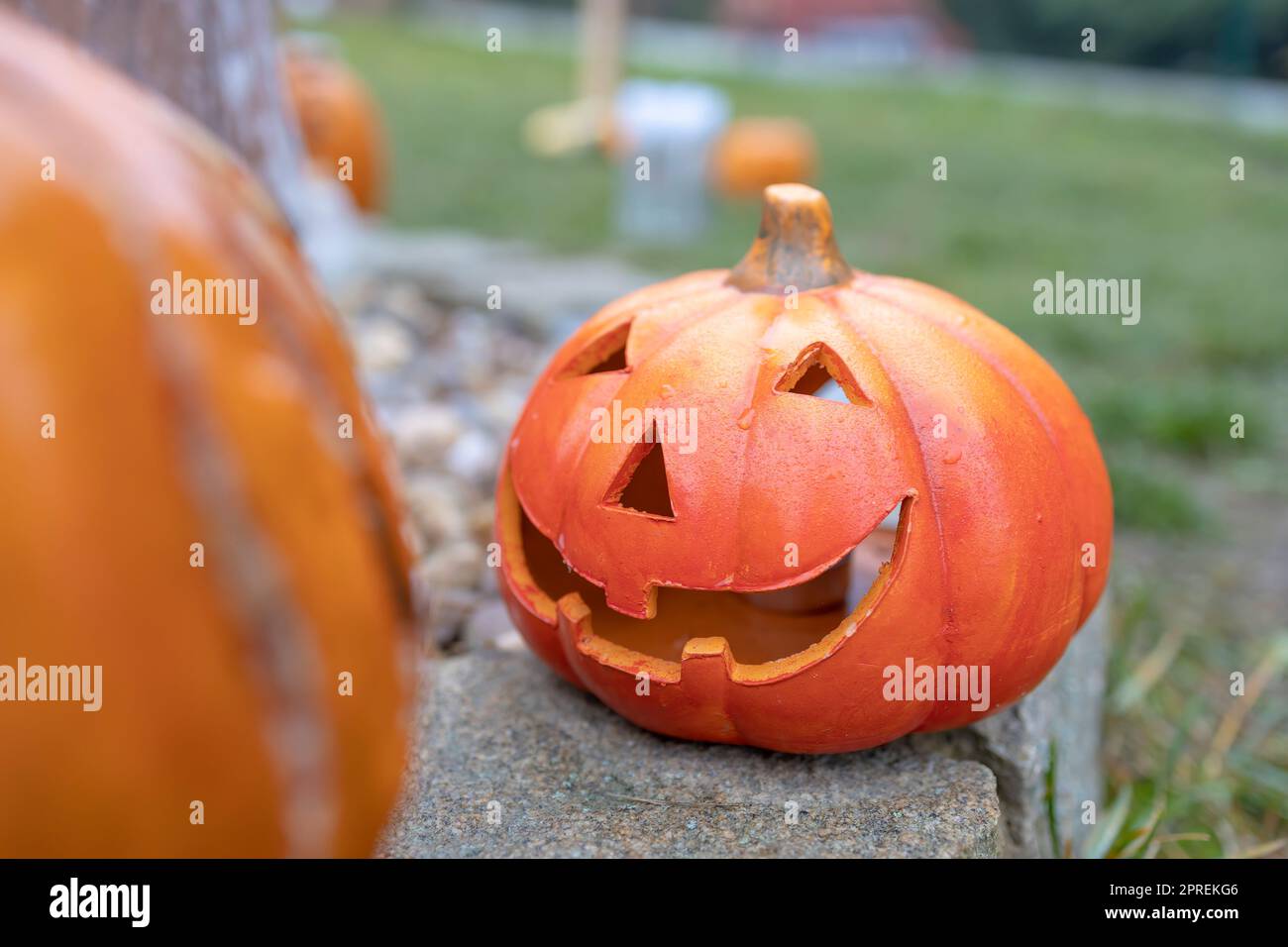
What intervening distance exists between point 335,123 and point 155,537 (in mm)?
4238

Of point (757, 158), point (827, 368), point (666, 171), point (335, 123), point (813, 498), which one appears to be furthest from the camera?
point (757, 158)

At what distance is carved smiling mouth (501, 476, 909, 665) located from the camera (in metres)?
1.63

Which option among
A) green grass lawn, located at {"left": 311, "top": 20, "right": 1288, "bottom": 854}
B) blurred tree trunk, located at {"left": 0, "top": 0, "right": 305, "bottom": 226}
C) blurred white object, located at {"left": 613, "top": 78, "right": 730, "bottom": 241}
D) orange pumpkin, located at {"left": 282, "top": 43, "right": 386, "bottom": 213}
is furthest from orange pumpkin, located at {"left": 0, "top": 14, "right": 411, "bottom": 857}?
blurred white object, located at {"left": 613, "top": 78, "right": 730, "bottom": 241}

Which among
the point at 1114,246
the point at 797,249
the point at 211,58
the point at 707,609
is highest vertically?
the point at 211,58

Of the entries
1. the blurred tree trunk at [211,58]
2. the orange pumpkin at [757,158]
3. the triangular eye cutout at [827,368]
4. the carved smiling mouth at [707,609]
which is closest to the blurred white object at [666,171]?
the orange pumpkin at [757,158]

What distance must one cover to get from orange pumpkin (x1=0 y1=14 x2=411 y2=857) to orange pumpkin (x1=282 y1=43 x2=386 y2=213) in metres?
3.66

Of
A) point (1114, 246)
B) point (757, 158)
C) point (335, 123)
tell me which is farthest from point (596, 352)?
point (757, 158)

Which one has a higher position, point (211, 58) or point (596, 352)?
point (211, 58)

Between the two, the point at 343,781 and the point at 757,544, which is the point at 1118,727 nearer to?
the point at 757,544

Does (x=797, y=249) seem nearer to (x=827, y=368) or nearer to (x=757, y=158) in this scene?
(x=827, y=368)

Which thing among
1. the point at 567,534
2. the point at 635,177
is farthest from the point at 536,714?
the point at 635,177

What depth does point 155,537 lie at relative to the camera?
2.62 ft

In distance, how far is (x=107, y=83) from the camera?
3.14 ft

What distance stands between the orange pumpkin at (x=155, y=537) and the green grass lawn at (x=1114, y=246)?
4.42 feet
